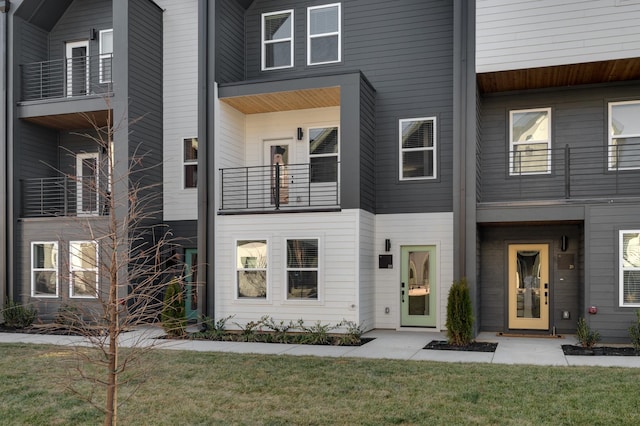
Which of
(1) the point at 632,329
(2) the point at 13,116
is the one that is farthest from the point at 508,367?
(2) the point at 13,116

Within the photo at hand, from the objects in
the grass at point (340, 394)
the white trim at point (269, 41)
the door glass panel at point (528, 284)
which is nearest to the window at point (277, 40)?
the white trim at point (269, 41)

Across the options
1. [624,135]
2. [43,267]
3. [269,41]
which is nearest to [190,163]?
[269,41]

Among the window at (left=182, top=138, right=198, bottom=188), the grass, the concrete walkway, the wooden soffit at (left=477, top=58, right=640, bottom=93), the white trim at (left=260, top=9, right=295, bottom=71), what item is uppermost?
the white trim at (left=260, top=9, right=295, bottom=71)

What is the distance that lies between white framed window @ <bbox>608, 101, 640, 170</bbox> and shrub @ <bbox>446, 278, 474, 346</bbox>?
15.1 feet

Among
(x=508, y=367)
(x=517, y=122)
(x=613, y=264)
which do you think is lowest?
(x=508, y=367)

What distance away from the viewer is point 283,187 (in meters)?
14.4

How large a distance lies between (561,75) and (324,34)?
5650mm

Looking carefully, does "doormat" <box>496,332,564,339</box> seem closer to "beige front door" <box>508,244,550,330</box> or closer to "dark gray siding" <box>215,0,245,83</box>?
"beige front door" <box>508,244,550,330</box>

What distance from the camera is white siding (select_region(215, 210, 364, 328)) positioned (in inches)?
501

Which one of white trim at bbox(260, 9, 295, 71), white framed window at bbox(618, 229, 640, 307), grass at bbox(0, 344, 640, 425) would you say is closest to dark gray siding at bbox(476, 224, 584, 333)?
white framed window at bbox(618, 229, 640, 307)

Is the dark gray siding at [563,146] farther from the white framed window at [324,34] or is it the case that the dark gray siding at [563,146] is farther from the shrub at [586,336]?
the white framed window at [324,34]

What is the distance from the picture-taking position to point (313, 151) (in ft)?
47.7

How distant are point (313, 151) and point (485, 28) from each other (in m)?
4.84

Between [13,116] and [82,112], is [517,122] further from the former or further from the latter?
[13,116]
